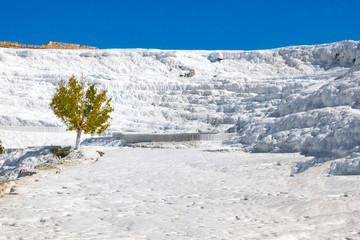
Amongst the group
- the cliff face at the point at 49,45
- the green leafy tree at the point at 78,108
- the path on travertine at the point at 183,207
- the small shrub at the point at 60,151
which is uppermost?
the cliff face at the point at 49,45

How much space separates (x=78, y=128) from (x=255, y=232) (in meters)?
17.4

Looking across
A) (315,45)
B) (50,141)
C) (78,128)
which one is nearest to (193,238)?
(78,128)

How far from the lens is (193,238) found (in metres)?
5.01

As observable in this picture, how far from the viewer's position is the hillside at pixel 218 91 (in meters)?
19.3

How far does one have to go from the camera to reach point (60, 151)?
20.3 metres

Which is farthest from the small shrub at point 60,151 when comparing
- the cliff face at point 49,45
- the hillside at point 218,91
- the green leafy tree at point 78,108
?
the cliff face at point 49,45

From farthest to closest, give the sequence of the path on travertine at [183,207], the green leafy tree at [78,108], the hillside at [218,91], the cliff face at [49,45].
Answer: the cliff face at [49,45] < the green leafy tree at [78,108] < the hillside at [218,91] < the path on travertine at [183,207]

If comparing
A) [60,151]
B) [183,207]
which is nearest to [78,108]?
[60,151]

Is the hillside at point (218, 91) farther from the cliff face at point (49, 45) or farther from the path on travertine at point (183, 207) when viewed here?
the cliff face at point (49, 45)

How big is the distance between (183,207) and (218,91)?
137ft

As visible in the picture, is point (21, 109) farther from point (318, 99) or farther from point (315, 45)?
point (315, 45)

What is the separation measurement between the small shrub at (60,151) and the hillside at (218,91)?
9.27 m

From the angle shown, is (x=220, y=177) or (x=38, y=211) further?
(x=220, y=177)

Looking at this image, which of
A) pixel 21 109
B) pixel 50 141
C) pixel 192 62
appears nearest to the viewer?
pixel 50 141
